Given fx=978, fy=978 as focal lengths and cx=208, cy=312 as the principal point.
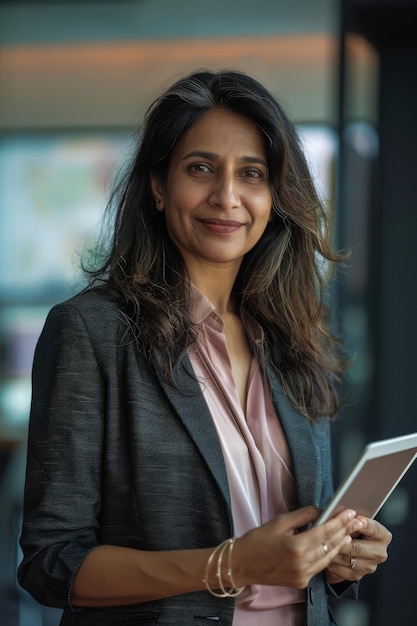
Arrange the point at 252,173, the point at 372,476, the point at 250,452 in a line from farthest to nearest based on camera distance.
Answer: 1. the point at 252,173
2. the point at 250,452
3. the point at 372,476

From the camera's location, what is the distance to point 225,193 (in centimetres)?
196

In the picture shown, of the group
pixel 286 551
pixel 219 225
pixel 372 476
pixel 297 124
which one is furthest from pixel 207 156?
pixel 297 124

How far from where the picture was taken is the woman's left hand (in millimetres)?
1849

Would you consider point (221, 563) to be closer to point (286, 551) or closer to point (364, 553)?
point (286, 551)

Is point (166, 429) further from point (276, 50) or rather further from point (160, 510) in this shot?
point (276, 50)

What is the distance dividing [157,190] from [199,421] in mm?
545

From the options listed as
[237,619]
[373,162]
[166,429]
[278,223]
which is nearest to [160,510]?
[166,429]

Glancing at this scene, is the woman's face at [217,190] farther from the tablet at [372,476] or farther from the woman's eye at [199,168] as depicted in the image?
the tablet at [372,476]

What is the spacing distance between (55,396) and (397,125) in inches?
106

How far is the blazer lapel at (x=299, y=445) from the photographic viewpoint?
1.93 meters

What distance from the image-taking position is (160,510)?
69.7 inches

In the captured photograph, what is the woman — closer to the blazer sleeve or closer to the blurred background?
the blazer sleeve

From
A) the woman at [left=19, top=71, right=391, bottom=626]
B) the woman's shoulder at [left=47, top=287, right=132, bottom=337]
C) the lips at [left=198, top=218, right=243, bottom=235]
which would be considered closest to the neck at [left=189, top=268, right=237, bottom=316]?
the woman at [left=19, top=71, right=391, bottom=626]

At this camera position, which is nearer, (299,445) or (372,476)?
(372,476)
